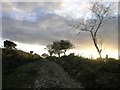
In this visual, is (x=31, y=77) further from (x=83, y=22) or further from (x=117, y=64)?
(x=83, y=22)

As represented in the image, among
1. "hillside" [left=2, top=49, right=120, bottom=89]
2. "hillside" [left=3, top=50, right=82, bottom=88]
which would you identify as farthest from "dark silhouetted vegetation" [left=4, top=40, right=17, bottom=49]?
"hillside" [left=2, top=49, right=120, bottom=89]

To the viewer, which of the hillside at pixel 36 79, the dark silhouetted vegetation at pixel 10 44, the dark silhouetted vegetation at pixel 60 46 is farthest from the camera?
the dark silhouetted vegetation at pixel 60 46

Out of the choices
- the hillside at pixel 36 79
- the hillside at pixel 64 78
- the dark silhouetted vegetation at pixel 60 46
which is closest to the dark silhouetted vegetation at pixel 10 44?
the hillside at pixel 36 79

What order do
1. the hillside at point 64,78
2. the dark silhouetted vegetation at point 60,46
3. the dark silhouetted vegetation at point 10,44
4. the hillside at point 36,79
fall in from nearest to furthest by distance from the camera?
the hillside at point 64,78 → the hillside at point 36,79 → the dark silhouetted vegetation at point 10,44 → the dark silhouetted vegetation at point 60,46

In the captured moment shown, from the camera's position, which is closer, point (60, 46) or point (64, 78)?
point (64, 78)

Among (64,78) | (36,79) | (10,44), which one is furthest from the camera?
(10,44)

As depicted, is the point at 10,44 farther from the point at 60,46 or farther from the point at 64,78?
the point at 60,46

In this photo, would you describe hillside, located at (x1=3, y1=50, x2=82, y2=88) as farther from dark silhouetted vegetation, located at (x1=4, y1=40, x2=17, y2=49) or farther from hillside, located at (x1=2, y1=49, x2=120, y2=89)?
dark silhouetted vegetation, located at (x1=4, y1=40, x2=17, y2=49)

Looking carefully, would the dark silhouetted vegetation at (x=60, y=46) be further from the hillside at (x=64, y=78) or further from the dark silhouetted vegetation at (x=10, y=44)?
the hillside at (x=64, y=78)

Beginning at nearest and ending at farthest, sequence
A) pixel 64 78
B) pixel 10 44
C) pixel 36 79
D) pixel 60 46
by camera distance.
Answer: pixel 36 79, pixel 64 78, pixel 10 44, pixel 60 46

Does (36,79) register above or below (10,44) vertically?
below

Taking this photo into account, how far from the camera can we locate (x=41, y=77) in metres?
30.7

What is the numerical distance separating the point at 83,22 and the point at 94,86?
2720 cm

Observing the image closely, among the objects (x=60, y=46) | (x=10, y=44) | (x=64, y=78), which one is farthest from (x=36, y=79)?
(x=60, y=46)
